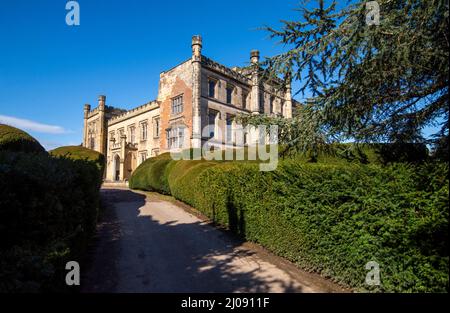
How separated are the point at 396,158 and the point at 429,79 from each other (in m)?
1.87

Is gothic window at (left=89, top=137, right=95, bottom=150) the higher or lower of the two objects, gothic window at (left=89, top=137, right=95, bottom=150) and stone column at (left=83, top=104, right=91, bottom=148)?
the lower

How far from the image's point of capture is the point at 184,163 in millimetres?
16141

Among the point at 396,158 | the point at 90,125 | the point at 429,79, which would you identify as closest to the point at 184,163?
the point at 396,158

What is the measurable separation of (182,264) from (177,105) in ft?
75.9

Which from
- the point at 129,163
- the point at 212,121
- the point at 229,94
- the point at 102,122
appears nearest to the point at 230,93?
the point at 229,94

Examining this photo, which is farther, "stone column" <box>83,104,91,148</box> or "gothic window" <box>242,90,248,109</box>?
"stone column" <box>83,104,91,148</box>

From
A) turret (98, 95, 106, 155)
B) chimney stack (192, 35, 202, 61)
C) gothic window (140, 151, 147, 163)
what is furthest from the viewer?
turret (98, 95, 106, 155)

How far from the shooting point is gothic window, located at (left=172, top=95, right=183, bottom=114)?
88.1ft

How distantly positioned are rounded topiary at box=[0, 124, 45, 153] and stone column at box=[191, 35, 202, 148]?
15.1 metres

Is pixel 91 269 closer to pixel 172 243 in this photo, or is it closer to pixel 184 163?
pixel 172 243

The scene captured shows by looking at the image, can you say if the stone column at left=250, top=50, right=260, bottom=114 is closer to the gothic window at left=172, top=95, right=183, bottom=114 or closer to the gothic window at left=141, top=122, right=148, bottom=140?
the gothic window at left=172, top=95, right=183, bottom=114

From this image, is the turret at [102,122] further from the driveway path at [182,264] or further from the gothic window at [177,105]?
the driveway path at [182,264]

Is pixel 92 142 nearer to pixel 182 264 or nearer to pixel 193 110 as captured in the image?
pixel 193 110

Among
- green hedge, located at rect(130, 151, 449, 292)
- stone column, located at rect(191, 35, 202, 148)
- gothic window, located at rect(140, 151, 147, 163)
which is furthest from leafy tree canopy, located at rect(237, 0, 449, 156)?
gothic window, located at rect(140, 151, 147, 163)
